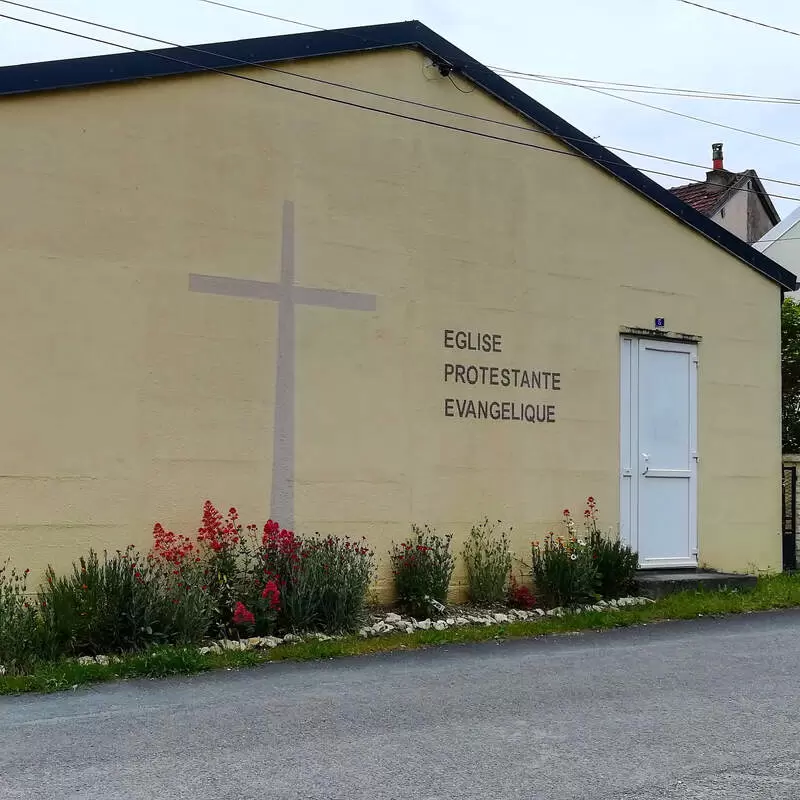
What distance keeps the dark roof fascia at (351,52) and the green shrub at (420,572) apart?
4.87 metres

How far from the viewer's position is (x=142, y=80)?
9.31 m

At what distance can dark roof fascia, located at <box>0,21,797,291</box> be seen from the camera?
883cm

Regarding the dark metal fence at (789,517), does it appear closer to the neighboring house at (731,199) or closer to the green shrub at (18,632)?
the green shrub at (18,632)

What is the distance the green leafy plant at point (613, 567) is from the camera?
11141mm

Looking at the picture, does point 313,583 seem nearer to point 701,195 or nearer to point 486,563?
point 486,563

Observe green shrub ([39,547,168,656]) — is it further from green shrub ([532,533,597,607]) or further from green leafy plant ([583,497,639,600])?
green leafy plant ([583,497,639,600])

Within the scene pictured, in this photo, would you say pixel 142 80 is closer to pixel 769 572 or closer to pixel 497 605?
pixel 497 605

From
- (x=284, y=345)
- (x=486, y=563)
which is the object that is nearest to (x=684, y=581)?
(x=486, y=563)

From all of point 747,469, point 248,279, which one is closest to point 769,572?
point 747,469

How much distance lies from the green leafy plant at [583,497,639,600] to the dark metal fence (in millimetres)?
3523

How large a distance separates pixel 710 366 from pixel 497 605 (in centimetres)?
450

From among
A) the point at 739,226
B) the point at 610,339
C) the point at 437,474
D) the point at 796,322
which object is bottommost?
the point at 437,474

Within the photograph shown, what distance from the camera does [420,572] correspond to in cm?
1004

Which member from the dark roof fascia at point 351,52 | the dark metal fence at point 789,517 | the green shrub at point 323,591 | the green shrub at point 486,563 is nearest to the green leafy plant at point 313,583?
the green shrub at point 323,591
